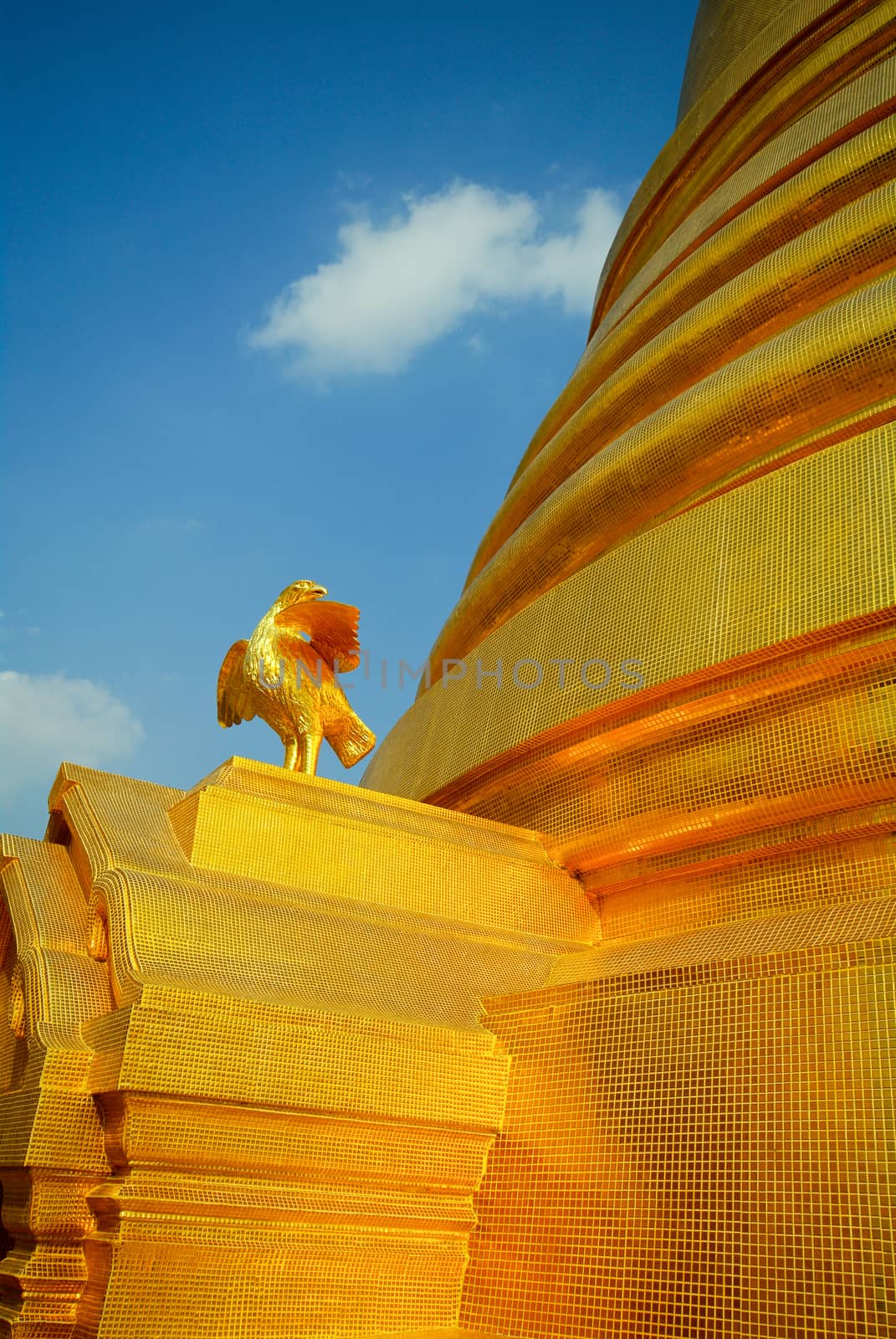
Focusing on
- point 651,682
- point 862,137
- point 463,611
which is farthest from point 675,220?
point 651,682

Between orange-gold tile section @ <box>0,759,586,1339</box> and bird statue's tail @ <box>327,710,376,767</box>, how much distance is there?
0.84 m

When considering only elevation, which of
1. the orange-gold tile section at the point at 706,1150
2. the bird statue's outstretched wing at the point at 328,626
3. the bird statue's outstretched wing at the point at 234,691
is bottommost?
the orange-gold tile section at the point at 706,1150

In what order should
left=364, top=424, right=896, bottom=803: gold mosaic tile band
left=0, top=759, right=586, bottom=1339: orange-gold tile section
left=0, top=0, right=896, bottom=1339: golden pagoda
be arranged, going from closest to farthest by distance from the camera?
left=0, top=0, right=896, bottom=1339: golden pagoda, left=0, top=759, right=586, bottom=1339: orange-gold tile section, left=364, top=424, right=896, bottom=803: gold mosaic tile band

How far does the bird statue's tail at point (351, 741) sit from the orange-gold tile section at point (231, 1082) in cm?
84

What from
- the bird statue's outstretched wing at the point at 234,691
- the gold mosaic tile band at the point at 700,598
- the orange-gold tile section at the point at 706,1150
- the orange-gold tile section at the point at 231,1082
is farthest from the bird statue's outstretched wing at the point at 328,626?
the orange-gold tile section at the point at 706,1150

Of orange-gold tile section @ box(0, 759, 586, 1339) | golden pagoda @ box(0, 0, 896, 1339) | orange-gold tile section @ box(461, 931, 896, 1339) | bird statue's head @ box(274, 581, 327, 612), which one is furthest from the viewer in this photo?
bird statue's head @ box(274, 581, 327, 612)

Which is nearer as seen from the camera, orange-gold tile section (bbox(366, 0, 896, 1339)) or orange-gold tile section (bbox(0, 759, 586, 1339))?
orange-gold tile section (bbox(366, 0, 896, 1339))

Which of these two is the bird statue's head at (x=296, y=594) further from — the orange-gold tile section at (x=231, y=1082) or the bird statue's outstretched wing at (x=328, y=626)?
the orange-gold tile section at (x=231, y=1082)

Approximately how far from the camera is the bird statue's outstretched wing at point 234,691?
4863 millimetres

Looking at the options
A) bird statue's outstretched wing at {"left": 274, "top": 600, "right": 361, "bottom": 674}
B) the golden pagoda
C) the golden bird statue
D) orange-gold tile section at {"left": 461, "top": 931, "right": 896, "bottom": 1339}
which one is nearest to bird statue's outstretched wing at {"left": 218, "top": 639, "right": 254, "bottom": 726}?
the golden bird statue

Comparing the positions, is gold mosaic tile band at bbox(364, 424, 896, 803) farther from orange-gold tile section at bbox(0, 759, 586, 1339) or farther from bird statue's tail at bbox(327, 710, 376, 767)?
orange-gold tile section at bbox(0, 759, 586, 1339)

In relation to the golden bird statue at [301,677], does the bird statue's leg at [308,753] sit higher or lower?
lower

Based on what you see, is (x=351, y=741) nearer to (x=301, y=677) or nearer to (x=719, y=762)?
(x=301, y=677)

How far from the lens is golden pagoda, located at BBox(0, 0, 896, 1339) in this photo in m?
2.79
